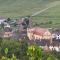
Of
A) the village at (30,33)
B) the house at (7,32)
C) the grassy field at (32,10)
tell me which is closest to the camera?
the village at (30,33)

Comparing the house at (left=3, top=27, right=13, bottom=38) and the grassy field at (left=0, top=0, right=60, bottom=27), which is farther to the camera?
the grassy field at (left=0, top=0, right=60, bottom=27)

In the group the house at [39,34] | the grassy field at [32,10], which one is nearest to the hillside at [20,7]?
the grassy field at [32,10]

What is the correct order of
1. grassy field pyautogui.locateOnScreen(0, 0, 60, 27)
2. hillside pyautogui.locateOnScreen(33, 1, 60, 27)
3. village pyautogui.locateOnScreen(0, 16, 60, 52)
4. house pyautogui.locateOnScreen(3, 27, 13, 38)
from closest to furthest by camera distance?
village pyautogui.locateOnScreen(0, 16, 60, 52), house pyautogui.locateOnScreen(3, 27, 13, 38), hillside pyautogui.locateOnScreen(33, 1, 60, 27), grassy field pyautogui.locateOnScreen(0, 0, 60, 27)

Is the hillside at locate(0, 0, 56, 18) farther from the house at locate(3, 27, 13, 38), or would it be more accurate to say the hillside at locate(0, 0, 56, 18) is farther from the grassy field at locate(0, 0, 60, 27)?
the house at locate(3, 27, 13, 38)

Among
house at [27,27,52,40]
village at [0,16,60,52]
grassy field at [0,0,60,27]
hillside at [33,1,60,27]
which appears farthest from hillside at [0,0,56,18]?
house at [27,27,52,40]

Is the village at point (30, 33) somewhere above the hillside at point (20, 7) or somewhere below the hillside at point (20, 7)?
below

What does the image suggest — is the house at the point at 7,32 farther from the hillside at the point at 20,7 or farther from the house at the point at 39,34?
the hillside at the point at 20,7
